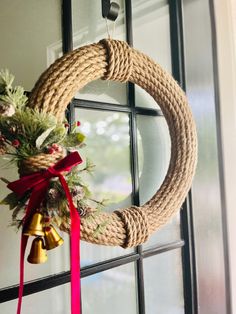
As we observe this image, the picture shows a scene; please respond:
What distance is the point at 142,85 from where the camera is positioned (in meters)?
0.73

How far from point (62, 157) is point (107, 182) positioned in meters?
0.31

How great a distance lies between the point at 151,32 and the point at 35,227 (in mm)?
722

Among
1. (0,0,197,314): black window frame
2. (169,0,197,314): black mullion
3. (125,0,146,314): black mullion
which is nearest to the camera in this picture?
(0,0,197,314): black window frame

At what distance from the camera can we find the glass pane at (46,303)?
0.62m

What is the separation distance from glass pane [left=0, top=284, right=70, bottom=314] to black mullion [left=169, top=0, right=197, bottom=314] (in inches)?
16.9

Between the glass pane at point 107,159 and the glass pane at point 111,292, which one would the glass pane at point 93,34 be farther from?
the glass pane at point 111,292

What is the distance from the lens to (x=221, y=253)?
1088 millimetres

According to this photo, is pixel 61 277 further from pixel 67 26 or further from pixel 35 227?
pixel 67 26

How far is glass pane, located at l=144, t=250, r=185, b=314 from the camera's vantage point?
889 mm

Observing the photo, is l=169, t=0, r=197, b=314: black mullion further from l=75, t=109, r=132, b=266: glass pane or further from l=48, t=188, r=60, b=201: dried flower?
l=48, t=188, r=60, b=201: dried flower

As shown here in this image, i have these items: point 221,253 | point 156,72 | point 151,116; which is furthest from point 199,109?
point 221,253

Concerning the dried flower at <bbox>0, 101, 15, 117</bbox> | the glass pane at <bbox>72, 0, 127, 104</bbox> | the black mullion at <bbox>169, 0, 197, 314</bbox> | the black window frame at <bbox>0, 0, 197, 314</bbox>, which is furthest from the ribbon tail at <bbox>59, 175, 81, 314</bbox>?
the black mullion at <bbox>169, 0, 197, 314</bbox>

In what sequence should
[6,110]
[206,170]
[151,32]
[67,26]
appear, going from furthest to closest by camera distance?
1. [206,170]
2. [151,32]
3. [67,26]
4. [6,110]

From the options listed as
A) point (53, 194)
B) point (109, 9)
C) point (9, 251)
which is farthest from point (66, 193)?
point (109, 9)
